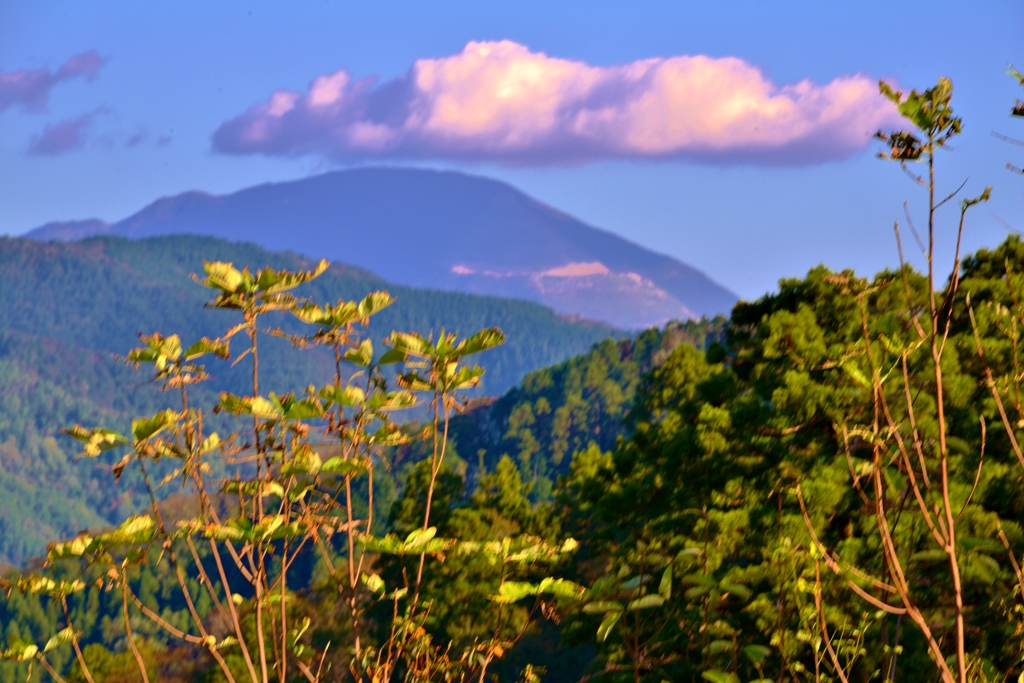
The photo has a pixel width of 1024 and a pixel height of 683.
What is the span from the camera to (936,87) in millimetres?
2285

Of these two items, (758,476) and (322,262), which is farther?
(758,476)

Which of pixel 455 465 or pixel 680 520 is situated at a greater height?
pixel 680 520

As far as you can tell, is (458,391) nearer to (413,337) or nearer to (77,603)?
(413,337)

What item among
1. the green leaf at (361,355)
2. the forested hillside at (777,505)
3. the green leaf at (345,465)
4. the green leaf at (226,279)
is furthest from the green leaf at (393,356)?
the forested hillside at (777,505)

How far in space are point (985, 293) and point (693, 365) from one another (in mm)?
12019

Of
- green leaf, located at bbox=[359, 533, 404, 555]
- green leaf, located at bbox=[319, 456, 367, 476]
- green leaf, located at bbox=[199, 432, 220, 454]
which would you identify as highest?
green leaf, located at bbox=[199, 432, 220, 454]

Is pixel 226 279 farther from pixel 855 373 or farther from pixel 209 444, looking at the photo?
pixel 855 373

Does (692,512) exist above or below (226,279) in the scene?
below

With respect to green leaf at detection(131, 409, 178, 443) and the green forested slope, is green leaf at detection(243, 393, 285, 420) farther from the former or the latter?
the green forested slope

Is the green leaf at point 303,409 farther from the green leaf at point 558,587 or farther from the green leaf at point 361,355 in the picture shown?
the green leaf at point 558,587

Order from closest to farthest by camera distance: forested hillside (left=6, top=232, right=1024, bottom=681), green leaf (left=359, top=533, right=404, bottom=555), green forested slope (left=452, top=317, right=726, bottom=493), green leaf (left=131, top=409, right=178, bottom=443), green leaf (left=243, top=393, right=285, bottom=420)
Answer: green leaf (left=131, top=409, right=178, bottom=443) < green leaf (left=243, top=393, right=285, bottom=420) < green leaf (left=359, top=533, right=404, bottom=555) < forested hillside (left=6, top=232, right=1024, bottom=681) < green forested slope (left=452, top=317, right=726, bottom=493)

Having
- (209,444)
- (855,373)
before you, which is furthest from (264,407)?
(855,373)

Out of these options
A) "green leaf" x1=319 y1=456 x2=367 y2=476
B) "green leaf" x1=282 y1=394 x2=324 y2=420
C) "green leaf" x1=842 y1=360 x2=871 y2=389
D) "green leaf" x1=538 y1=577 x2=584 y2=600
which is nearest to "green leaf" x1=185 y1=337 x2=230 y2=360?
"green leaf" x1=282 y1=394 x2=324 y2=420

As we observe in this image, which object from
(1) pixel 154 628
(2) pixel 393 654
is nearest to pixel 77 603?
(1) pixel 154 628
